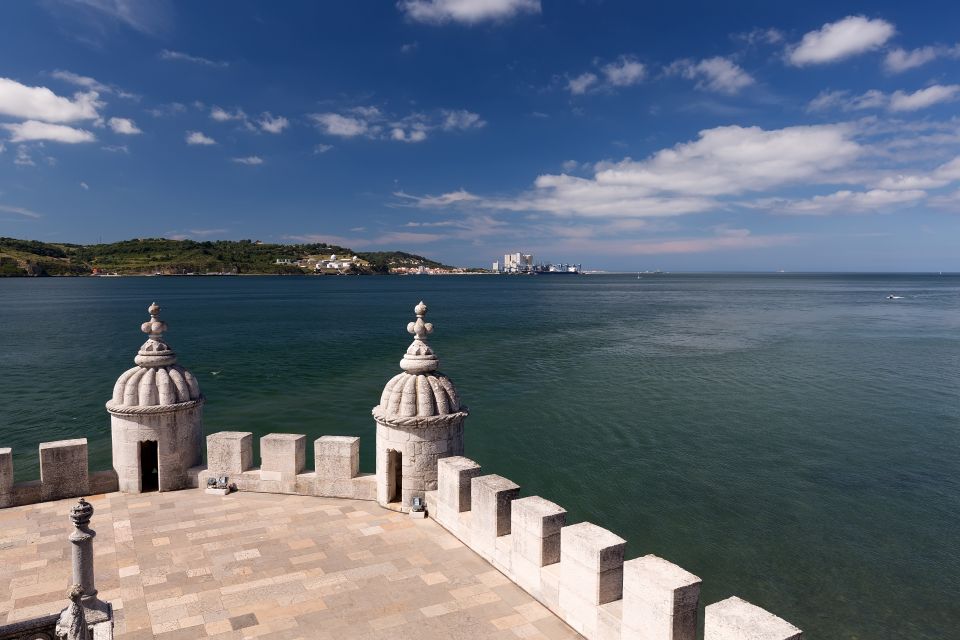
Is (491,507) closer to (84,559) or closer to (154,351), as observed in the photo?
(84,559)

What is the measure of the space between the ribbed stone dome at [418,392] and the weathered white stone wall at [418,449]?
0.19m

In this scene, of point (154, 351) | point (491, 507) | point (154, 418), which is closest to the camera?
point (491, 507)

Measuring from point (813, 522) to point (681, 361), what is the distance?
2778 centimetres

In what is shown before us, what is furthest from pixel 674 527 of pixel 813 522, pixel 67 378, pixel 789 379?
pixel 67 378

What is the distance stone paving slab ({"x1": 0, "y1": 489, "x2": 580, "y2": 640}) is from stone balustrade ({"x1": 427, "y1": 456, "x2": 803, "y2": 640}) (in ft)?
0.98

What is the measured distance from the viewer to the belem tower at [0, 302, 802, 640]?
6129mm

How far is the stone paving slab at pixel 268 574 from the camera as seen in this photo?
6.88 meters

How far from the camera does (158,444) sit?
35.0ft

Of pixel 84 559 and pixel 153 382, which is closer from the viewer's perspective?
pixel 84 559

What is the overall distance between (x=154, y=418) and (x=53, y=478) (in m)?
1.85

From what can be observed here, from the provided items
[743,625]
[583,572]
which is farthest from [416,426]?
[743,625]

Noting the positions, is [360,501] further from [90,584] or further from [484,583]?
[90,584]

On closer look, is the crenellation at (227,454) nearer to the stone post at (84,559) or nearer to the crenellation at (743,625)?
the stone post at (84,559)

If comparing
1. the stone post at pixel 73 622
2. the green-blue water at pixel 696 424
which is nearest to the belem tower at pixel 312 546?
the stone post at pixel 73 622
